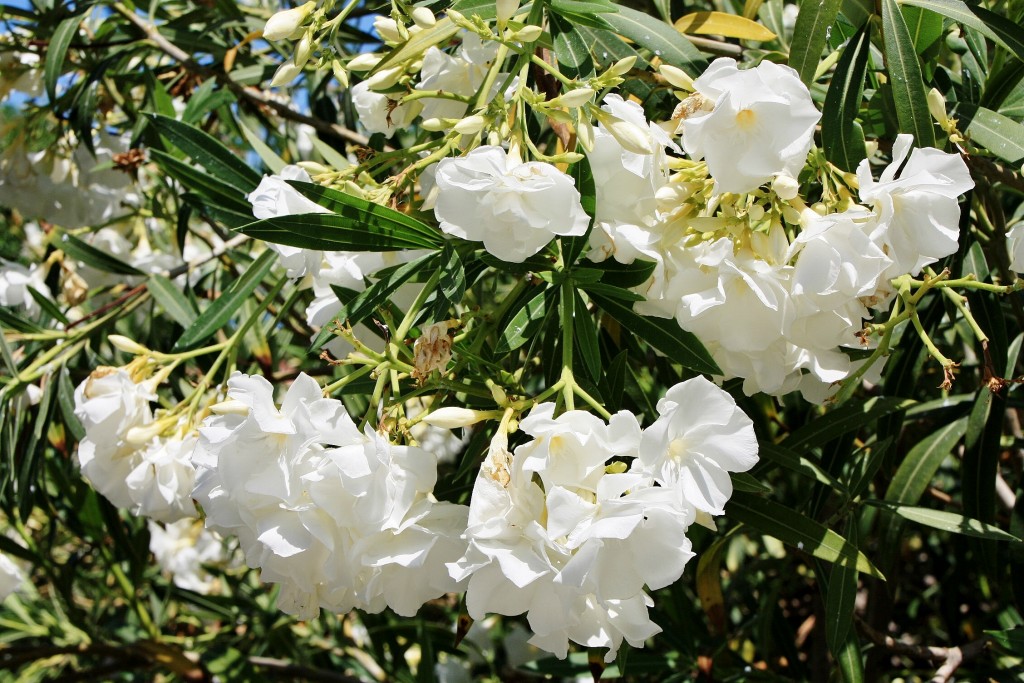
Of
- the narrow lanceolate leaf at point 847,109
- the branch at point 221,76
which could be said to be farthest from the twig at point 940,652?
the branch at point 221,76

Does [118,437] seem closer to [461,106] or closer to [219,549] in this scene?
[461,106]

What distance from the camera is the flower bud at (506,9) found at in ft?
2.70

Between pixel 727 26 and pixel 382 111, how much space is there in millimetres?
452

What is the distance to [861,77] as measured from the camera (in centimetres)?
94

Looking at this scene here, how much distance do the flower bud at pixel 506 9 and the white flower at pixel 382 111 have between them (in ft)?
0.86

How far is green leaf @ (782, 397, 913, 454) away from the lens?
1108mm

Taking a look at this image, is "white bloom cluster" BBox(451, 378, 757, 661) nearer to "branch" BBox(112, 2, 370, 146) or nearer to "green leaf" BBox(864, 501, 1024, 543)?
"green leaf" BBox(864, 501, 1024, 543)

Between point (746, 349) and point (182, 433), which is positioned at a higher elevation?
point (746, 349)

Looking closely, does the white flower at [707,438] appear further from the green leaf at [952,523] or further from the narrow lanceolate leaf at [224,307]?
the narrow lanceolate leaf at [224,307]

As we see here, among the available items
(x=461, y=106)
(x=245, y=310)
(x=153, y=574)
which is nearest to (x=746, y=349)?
(x=461, y=106)

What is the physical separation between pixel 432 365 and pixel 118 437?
51 cm

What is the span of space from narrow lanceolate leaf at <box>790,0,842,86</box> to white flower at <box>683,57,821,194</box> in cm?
17

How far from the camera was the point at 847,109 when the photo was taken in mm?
928

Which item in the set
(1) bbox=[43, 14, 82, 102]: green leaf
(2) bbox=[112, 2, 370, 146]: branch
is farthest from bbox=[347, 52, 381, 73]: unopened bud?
(1) bbox=[43, 14, 82, 102]: green leaf
